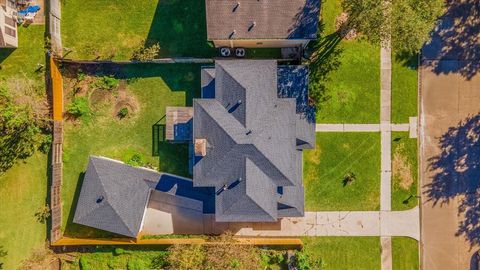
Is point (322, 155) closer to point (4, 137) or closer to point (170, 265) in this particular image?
point (170, 265)

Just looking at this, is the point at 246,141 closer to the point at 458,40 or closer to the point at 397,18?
the point at 397,18

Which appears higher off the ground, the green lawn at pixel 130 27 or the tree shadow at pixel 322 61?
the green lawn at pixel 130 27

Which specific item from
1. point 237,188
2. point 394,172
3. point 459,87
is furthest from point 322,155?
point 459,87

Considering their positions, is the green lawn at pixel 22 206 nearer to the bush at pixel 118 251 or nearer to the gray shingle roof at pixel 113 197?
the gray shingle roof at pixel 113 197

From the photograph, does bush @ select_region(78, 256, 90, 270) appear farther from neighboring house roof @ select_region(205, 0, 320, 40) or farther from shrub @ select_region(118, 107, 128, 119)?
neighboring house roof @ select_region(205, 0, 320, 40)

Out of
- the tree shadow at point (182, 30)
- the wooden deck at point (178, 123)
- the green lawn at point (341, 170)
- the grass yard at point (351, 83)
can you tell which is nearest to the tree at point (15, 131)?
the wooden deck at point (178, 123)
